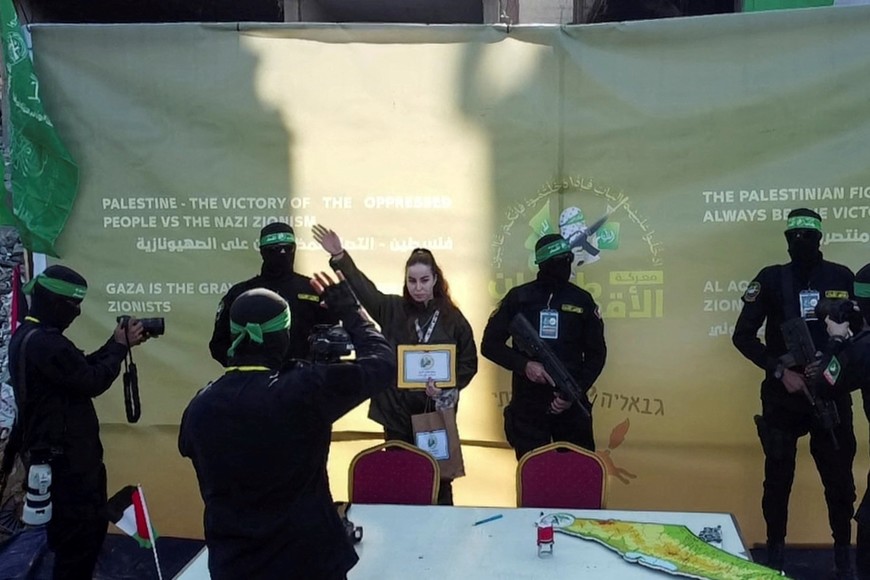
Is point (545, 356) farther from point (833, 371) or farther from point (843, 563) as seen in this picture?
point (843, 563)

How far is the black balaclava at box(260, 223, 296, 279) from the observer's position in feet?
13.0

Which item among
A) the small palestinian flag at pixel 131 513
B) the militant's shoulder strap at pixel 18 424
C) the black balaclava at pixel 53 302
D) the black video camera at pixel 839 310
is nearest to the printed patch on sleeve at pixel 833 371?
the black video camera at pixel 839 310

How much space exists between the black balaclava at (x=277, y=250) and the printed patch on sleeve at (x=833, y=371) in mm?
2576

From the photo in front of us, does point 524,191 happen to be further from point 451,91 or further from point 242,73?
point 242,73

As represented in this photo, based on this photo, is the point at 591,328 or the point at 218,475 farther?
the point at 591,328

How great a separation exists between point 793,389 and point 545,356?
4.17ft

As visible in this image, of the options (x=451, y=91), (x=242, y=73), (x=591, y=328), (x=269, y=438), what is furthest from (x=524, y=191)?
(x=269, y=438)

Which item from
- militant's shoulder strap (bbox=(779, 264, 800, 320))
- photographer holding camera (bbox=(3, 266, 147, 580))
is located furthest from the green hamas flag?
militant's shoulder strap (bbox=(779, 264, 800, 320))

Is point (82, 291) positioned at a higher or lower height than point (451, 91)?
lower

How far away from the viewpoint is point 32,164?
15.2 ft

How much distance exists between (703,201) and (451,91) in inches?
64.7

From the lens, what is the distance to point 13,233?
602cm

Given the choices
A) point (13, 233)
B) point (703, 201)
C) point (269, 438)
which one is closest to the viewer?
point (269, 438)

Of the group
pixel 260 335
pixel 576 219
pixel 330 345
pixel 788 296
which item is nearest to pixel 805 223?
pixel 788 296
